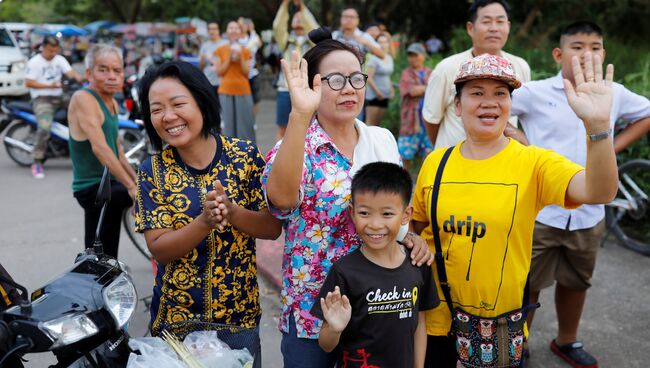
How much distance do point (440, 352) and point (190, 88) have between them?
58.7 inches

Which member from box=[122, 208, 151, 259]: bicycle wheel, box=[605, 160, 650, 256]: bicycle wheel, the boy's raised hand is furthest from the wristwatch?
box=[122, 208, 151, 259]: bicycle wheel

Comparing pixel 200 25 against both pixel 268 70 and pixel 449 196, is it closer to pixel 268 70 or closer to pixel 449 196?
pixel 268 70

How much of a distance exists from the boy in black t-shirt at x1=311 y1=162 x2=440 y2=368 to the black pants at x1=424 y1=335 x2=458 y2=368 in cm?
35

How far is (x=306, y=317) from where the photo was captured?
6.94ft

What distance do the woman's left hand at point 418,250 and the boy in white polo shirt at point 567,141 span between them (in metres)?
1.32

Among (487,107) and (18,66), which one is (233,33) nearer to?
(487,107)

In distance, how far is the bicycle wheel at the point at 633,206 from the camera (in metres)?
4.97

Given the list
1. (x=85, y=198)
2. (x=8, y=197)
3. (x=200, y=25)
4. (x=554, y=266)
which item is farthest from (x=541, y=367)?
(x=200, y=25)

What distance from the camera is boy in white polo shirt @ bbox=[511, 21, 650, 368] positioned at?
3119mm

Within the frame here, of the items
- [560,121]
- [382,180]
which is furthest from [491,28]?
[382,180]

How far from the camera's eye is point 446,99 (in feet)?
11.8

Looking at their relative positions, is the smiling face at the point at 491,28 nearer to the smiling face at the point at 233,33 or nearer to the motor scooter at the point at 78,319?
the motor scooter at the point at 78,319

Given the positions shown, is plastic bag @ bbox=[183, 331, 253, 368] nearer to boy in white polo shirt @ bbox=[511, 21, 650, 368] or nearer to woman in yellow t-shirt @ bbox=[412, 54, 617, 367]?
woman in yellow t-shirt @ bbox=[412, 54, 617, 367]

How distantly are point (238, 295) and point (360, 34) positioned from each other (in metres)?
6.33
